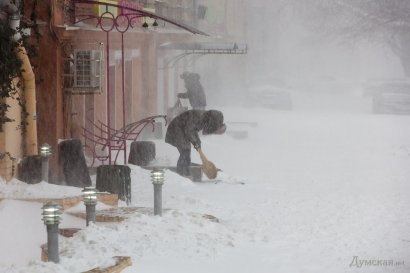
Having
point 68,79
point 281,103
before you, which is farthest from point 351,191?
point 281,103

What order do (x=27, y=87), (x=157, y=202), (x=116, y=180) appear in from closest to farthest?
(x=157, y=202) < (x=116, y=180) < (x=27, y=87)

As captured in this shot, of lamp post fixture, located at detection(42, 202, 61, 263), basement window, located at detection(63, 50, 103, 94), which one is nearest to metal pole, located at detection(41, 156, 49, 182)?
basement window, located at detection(63, 50, 103, 94)

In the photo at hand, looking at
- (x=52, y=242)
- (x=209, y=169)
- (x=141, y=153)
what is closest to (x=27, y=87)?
(x=209, y=169)

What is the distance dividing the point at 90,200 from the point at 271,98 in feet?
101

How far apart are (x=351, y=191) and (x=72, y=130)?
5340mm

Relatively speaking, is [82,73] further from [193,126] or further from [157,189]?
[157,189]

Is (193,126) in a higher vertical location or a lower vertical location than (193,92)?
lower

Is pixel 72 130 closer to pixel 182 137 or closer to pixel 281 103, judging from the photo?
pixel 182 137

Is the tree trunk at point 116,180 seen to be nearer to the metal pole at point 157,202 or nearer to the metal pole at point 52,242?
the metal pole at point 157,202

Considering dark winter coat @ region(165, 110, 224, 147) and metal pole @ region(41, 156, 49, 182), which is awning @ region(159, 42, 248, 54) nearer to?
dark winter coat @ region(165, 110, 224, 147)

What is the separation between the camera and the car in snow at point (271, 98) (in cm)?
4006

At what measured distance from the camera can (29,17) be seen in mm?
14625

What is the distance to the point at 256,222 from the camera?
12336mm

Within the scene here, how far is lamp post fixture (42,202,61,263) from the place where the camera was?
8.42 meters
